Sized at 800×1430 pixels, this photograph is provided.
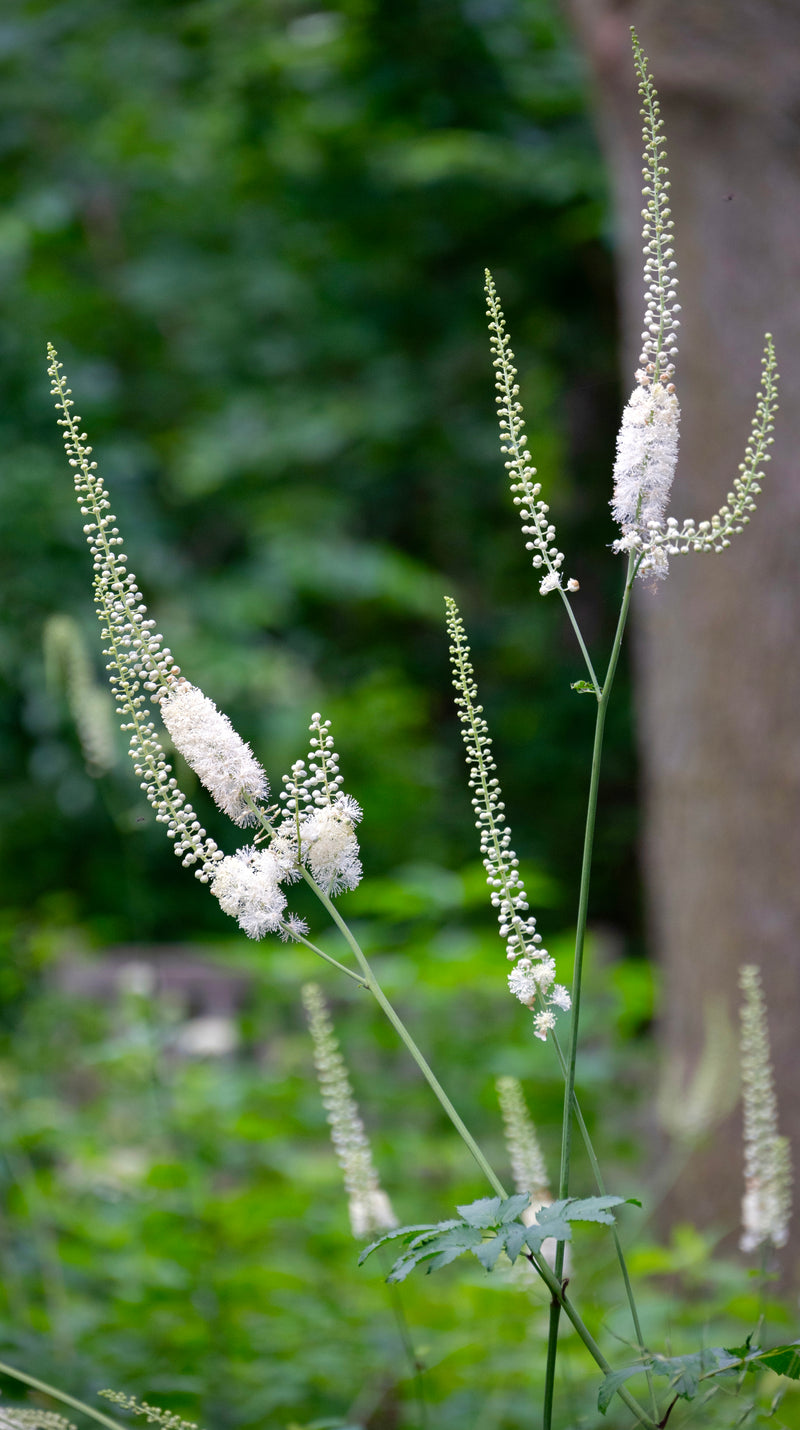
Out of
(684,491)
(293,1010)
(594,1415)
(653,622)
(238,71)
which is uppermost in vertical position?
(238,71)

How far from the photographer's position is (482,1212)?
3.96ft

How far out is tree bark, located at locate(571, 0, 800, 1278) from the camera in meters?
3.95

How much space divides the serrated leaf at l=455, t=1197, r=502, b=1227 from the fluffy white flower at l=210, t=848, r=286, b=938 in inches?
13.6

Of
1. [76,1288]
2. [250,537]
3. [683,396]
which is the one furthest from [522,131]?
[76,1288]

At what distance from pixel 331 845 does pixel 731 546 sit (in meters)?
3.12

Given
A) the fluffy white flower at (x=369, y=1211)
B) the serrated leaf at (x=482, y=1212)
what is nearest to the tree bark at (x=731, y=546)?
the fluffy white flower at (x=369, y=1211)

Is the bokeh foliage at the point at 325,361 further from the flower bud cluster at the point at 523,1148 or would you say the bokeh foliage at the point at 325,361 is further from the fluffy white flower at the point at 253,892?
the fluffy white flower at the point at 253,892

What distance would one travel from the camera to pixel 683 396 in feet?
14.0

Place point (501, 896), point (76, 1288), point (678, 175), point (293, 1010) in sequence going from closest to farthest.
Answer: point (501, 896) → point (76, 1288) → point (678, 175) → point (293, 1010)

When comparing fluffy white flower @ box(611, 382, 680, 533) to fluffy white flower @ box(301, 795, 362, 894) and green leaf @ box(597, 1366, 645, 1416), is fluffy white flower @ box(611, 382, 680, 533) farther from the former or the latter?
green leaf @ box(597, 1366, 645, 1416)

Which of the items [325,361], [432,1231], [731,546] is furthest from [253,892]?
[325,361]

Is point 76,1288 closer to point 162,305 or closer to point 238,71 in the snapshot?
point 238,71

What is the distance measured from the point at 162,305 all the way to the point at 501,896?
979 centimetres

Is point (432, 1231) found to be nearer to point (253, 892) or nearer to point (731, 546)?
point (253, 892)
